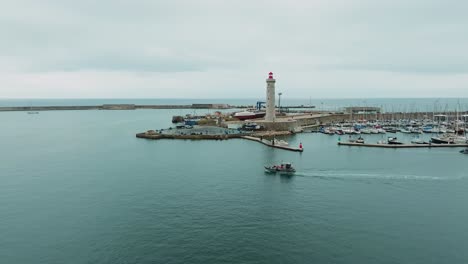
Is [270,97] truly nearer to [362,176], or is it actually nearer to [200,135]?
[200,135]

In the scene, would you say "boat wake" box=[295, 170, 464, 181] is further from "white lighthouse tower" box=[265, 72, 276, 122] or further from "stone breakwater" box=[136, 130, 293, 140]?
"white lighthouse tower" box=[265, 72, 276, 122]

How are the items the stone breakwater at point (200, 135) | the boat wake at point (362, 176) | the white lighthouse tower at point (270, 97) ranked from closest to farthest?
the boat wake at point (362, 176), the stone breakwater at point (200, 135), the white lighthouse tower at point (270, 97)

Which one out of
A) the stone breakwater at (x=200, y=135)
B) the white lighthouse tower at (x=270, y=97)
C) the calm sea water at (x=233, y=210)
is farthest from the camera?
the white lighthouse tower at (x=270, y=97)

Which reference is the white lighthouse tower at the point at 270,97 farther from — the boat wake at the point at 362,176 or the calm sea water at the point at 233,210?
the boat wake at the point at 362,176

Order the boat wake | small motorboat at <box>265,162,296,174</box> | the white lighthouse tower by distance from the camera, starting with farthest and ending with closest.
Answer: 1. the white lighthouse tower
2. small motorboat at <box>265,162,296,174</box>
3. the boat wake

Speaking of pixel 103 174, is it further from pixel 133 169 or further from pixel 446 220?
pixel 446 220

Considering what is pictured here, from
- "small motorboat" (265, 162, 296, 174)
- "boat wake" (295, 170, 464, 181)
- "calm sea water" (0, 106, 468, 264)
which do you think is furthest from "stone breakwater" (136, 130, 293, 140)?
"boat wake" (295, 170, 464, 181)

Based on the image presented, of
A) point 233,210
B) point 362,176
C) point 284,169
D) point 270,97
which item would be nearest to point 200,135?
point 270,97

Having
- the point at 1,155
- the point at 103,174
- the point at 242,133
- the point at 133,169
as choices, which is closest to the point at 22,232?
the point at 103,174

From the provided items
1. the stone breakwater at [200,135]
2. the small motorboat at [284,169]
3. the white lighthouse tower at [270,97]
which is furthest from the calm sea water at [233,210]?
the white lighthouse tower at [270,97]
